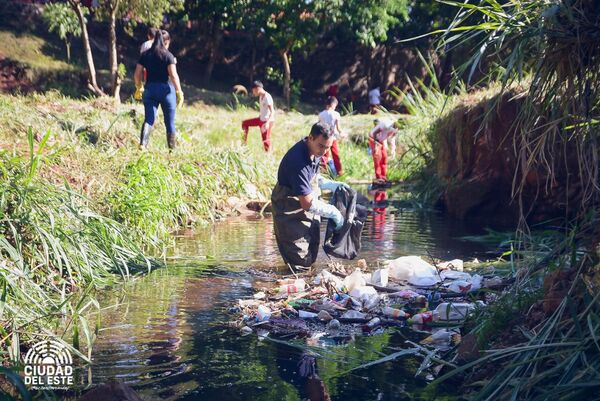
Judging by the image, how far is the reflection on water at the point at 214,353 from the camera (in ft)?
15.7

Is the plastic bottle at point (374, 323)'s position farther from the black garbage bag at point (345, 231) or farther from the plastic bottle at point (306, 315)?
the black garbage bag at point (345, 231)

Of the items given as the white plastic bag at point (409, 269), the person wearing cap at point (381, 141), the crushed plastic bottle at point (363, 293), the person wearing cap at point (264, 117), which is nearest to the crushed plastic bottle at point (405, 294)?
the crushed plastic bottle at point (363, 293)

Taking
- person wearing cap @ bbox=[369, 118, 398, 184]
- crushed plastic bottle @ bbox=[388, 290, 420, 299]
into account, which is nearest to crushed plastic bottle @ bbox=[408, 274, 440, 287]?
crushed plastic bottle @ bbox=[388, 290, 420, 299]

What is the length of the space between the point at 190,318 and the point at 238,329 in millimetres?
504

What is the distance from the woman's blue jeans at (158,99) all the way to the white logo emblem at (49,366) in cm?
727

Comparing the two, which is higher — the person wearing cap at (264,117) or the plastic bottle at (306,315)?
the person wearing cap at (264,117)

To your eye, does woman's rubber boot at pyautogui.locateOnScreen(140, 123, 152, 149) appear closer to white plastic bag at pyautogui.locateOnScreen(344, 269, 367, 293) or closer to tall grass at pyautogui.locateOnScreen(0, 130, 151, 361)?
tall grass at pyautogui.locateOnScreen(0, 130, 151, 361)

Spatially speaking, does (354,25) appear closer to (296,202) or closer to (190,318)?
(296,202)

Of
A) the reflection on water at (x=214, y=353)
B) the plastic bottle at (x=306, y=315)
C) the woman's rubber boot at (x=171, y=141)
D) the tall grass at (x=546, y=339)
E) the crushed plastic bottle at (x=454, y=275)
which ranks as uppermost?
the woman's rubber boot at (x=171, y=141)

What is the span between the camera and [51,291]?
249 inches

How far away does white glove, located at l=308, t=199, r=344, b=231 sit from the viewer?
7.86 m

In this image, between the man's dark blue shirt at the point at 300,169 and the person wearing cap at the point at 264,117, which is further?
the person wearing cap at the point at 264,117

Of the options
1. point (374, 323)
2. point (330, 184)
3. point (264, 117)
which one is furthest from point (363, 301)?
point (264, 117)

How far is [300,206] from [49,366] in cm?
370
